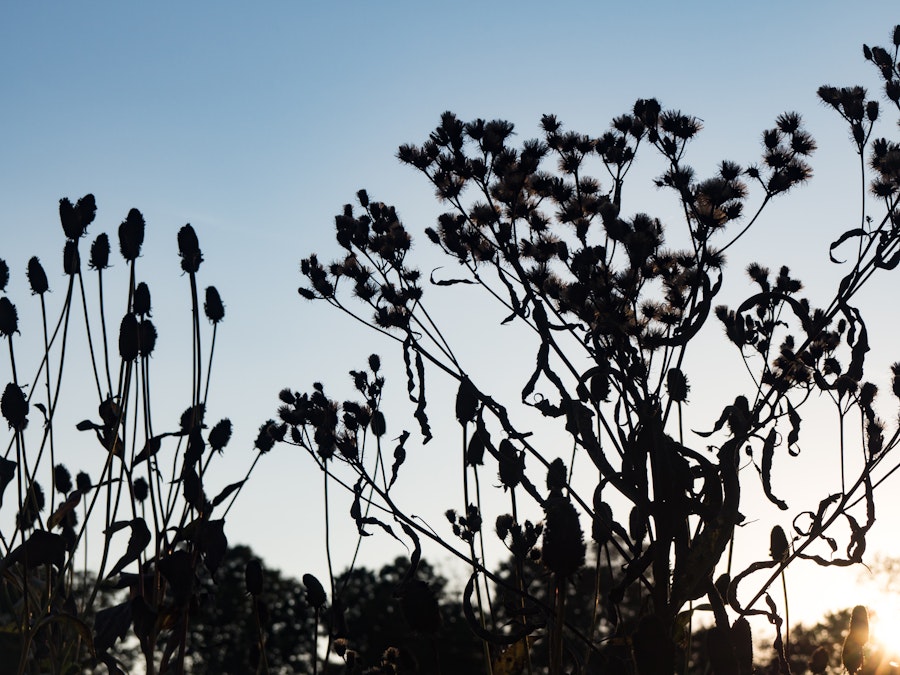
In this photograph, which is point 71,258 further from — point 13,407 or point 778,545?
point 778,545

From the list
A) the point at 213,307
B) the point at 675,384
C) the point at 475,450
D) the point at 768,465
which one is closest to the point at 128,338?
the point at 213,307

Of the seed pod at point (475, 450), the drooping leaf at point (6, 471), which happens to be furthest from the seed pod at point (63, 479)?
the seed pod at point (475, 450)

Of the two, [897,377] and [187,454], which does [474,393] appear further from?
[897,377]

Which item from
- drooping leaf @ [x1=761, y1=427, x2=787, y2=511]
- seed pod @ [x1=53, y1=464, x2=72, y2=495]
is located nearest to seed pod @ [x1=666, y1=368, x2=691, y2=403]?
drooping leaf @ [x1=761, y1=427, x2=787, y2=511]

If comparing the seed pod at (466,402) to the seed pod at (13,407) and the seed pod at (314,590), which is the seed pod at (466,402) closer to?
the seed pod at (314,590)

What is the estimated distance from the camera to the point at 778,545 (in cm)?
371

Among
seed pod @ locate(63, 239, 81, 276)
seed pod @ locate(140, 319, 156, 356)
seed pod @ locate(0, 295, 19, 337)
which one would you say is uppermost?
seed pod @ locate(63, 239, 81, 276)

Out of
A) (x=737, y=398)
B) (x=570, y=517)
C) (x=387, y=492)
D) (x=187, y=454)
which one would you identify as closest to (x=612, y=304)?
(x=737, y=398)

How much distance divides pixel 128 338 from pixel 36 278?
0.69m

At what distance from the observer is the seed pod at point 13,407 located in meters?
3.20

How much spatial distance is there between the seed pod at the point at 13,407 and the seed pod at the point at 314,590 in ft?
3.68

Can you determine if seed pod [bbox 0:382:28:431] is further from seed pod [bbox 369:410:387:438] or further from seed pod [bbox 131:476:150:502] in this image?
seed pod [bbox 369:410:387:438]

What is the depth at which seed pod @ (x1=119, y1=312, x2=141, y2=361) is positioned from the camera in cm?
307

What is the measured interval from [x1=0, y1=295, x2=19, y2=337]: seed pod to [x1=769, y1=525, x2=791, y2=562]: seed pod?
2638 millimetres
